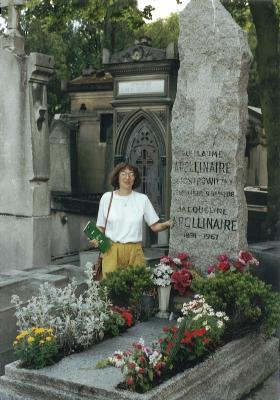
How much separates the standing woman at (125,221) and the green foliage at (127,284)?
0.24 m

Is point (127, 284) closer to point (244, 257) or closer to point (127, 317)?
point (127, 317)

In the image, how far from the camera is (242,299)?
6.01 m

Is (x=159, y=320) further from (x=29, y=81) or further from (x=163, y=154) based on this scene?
(x=163, y=154)

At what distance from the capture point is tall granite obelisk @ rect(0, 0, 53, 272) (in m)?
9.23

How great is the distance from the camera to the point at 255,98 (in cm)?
3059

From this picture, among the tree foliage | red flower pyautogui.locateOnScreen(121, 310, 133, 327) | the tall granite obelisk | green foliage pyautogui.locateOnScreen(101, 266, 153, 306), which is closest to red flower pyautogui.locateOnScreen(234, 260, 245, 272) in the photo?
green foliage pyautogui.locateOnScreen(101, 266, 153, 306)

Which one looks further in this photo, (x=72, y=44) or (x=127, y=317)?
(x=72, y=44)

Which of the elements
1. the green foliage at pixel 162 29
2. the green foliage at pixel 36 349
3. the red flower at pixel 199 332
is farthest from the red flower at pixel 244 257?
the green foliage at pixel 162 29

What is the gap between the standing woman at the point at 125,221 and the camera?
6.87m

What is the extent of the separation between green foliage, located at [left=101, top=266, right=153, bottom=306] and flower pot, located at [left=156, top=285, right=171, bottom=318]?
13 centimetres

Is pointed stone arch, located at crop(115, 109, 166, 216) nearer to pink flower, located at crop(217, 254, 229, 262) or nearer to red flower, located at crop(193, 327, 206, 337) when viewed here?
pink flower, located at crop(217, 254, 229, 262)

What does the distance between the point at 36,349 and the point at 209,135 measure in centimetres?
305

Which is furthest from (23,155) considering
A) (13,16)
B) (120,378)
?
(120,378)

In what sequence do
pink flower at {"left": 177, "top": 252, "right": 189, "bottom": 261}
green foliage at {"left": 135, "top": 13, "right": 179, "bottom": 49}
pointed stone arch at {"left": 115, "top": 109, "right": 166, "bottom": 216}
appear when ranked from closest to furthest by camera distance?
pink flower at {"left": 177, "top": 252, "right": 189, "bottom": 261}
pointed stone arch at {"left": 115, "top": 109, "right": 166, "bottom": 216}
green foliage at {"left": 135, "top": 13, "right": 179, "bottom": 49}
